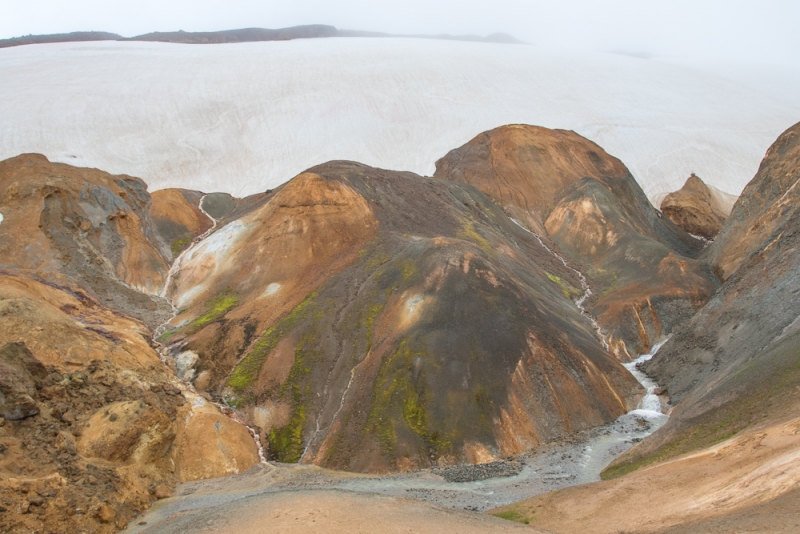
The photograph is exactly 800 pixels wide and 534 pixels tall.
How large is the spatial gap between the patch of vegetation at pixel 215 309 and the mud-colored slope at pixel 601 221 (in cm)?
2209

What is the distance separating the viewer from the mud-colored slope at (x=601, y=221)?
40156mm

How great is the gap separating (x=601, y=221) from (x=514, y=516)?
1476 inches

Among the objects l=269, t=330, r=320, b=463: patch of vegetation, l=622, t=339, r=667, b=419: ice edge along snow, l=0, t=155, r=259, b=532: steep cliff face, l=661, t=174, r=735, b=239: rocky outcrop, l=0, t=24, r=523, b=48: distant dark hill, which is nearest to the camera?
l=0, t=155, r=259, b=532: steep cliff face

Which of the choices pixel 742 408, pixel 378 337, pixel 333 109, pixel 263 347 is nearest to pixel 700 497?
pixel 742 408

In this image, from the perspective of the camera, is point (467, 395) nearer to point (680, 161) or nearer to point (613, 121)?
point (680, 161)

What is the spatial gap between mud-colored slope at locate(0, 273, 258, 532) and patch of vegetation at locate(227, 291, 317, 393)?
109 inches

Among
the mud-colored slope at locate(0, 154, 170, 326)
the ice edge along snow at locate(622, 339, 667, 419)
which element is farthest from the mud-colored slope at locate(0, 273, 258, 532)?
the ice edge along snow at locate(622, 339, 667, 419)

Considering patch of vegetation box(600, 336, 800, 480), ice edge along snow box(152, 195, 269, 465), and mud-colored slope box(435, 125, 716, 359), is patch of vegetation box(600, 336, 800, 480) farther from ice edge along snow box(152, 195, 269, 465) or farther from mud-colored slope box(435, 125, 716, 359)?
mud-colored slope box(435, 125, 716, 359)

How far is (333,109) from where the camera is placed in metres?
88.2

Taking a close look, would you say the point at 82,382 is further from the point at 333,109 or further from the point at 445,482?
the point at 333,109

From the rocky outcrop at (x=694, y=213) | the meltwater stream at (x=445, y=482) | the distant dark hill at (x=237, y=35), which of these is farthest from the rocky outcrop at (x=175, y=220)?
the distant dark hill at (x=237, y=35)

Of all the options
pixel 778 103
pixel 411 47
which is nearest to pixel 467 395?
pixel 411 47

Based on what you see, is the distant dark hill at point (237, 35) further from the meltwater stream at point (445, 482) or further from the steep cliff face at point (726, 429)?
the meltwater stream at point (445, 482)

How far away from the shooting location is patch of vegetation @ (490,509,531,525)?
19.0m
